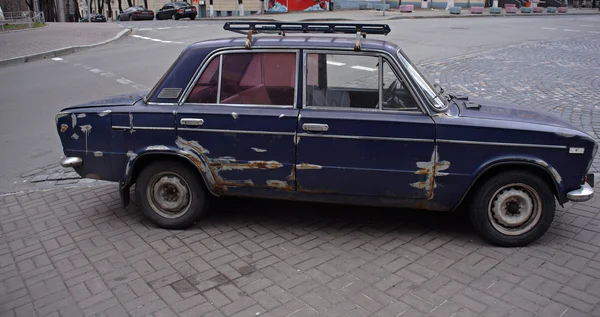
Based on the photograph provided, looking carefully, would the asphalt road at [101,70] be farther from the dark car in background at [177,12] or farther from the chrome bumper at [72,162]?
the dark car in background at [177,12]

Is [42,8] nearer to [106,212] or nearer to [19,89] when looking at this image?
[19,89]

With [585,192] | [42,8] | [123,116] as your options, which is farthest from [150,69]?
[42,8]

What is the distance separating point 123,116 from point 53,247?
129 cm

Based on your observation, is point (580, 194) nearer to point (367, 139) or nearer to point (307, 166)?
point (367, 139)

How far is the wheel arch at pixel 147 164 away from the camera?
190 inches

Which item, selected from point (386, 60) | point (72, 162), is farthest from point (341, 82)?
point (72, 162)

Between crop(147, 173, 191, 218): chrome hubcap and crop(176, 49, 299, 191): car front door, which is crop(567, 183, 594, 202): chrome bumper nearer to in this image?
crop(176, 49, 299, 191): car front door

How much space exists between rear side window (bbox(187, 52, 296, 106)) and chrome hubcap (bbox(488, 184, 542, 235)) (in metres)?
1.99

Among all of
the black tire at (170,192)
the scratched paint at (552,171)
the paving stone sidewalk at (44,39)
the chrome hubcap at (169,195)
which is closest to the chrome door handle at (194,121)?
the black tire at (170,192)

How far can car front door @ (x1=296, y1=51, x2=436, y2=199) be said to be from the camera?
4488 mm

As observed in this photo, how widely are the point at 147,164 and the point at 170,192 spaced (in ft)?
1.09

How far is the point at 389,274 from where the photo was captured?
4191 millimetres

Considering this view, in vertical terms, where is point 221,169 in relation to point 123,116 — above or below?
below

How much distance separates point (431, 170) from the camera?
451 cm
